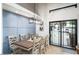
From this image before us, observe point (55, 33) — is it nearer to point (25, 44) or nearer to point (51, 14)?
point (51, 14)

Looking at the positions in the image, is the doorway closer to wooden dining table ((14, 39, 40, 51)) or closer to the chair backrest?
wooden dining table ((14, 39, 40, 51))

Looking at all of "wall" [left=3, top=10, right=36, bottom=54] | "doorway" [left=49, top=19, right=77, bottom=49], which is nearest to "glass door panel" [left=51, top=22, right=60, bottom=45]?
"doorway" [left=49, top=19, right=77, bottom=49]

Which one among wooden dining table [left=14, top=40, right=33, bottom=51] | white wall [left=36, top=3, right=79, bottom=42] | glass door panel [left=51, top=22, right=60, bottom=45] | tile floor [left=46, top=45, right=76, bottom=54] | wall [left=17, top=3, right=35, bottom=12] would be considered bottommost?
tile floor [left=46, top=45, right=76, bottom=54]

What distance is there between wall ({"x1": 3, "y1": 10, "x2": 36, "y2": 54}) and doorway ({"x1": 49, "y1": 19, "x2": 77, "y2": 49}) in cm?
40

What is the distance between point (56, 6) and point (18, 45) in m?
1.11

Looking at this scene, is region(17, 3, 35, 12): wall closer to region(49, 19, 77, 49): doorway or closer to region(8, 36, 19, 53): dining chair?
region(49, 19, 77, 49): doorway

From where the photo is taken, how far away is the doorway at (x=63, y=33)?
7.90 ft

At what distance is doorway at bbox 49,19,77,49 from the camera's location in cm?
241

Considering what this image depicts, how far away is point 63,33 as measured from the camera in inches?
98.1

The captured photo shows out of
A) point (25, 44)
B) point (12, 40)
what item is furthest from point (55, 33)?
point (12, 40)

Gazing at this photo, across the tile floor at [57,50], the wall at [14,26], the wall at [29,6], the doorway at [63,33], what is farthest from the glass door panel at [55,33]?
the wall at [29,6]

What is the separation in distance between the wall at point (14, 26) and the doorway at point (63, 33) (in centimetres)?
40

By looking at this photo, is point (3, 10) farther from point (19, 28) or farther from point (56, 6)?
point (56, 6)

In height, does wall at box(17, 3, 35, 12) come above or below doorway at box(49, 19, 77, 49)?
above
